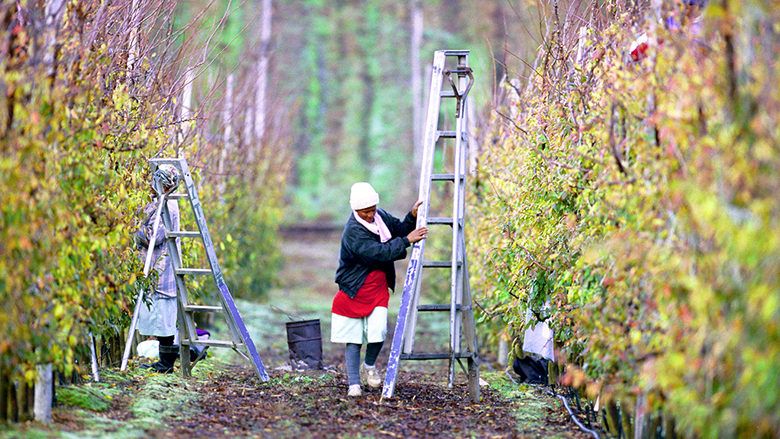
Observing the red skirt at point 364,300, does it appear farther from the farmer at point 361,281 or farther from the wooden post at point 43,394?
the wooden post at point 43,394

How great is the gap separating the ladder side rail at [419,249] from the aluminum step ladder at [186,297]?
1.27 meters

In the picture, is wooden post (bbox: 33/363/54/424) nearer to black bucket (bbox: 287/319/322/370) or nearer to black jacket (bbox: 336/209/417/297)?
black jacket (bbox: 336/209/417/297)

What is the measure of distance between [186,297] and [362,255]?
5.50 feet

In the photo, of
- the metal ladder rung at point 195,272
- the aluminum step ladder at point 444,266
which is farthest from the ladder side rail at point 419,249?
the metal ladder rung at point 195,272

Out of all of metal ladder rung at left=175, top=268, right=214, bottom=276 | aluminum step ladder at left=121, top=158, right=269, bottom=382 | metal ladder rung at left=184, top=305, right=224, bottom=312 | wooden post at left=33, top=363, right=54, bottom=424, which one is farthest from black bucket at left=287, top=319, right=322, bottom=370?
wooden post at left=33, top=363, right=54, bottom=424

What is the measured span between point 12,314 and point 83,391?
1381 mm

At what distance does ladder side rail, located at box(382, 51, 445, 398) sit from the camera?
5273 millimetres

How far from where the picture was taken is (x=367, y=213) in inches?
216

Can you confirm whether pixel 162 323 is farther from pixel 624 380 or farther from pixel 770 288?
pixel 770 288

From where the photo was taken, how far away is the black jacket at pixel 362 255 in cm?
534

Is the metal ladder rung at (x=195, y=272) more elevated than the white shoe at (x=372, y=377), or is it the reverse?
the metal ladder rung at (x=195, y=272)

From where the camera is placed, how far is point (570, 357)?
5719mm

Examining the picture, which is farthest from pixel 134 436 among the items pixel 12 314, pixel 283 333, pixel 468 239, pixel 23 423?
pixel 283 333

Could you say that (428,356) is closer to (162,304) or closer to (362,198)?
(362,198)
